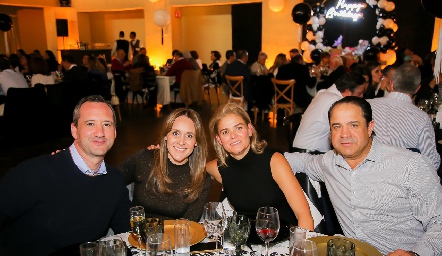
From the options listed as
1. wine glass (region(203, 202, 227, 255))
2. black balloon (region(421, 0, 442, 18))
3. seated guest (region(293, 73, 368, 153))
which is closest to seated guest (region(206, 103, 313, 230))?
wine glass (region(203, 202, 227, 255))

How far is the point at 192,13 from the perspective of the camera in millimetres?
16547

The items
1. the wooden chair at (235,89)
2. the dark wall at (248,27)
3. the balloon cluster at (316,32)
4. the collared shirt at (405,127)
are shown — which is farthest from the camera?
the dark wall at (248,27)

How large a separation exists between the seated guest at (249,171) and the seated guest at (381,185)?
0.93 feet

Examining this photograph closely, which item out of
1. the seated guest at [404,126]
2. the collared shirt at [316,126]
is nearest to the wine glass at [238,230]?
the seated guest at [404,126]

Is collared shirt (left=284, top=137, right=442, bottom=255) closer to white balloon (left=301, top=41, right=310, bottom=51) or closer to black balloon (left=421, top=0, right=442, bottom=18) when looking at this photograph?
black balloon (left=421, top=0, right=442, bottom=18)

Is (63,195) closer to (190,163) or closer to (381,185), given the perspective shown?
(190,163)

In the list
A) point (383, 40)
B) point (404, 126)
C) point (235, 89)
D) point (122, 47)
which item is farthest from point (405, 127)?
point (122, 47)

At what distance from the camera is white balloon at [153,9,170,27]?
12694 mm

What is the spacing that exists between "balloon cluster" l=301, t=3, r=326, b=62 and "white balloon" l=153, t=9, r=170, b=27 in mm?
4509

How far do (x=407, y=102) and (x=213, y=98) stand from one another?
8651mm

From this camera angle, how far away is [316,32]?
1108 cm

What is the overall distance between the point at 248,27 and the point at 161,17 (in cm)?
393

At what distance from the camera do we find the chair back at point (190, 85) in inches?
372

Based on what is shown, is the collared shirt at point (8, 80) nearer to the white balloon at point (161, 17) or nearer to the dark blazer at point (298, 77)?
the dark blazer at point (298, 77)
